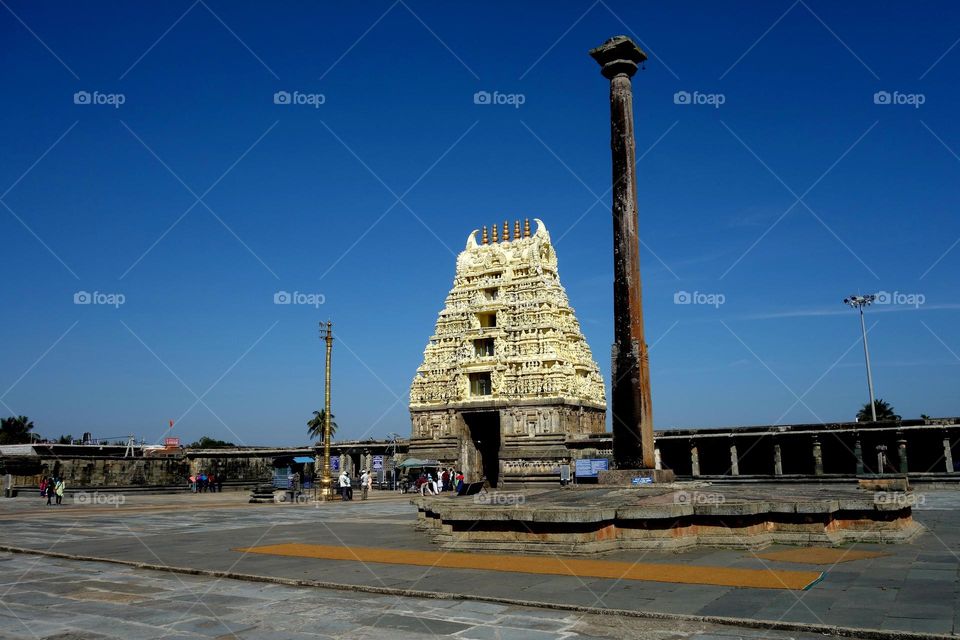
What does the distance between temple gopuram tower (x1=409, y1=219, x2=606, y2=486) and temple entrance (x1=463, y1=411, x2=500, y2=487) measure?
7cm

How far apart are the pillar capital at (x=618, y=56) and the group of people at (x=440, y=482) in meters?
23.0

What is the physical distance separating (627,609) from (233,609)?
13.6 feet

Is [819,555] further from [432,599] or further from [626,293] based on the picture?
[626,293]

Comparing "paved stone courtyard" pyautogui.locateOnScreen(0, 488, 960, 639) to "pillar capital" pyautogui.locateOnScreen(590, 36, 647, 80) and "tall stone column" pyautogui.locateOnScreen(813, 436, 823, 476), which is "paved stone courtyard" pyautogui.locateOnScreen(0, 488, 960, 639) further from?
"tall stone column" pyautogui.locateOnScreen(813, 436, 823, 476)

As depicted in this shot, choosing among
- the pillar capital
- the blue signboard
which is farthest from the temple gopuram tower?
the pillar capital

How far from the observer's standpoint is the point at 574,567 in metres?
9.68

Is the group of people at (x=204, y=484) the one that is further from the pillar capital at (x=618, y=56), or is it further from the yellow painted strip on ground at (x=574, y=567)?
the pillar capital at (x=618, y=56)

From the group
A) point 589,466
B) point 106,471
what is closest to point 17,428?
point 106,471

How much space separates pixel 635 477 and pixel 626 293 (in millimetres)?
3730

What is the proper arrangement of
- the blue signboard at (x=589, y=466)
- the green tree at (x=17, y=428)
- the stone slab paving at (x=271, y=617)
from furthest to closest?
the green tree at (x=17, y=428) < the blue signboard at (x=589, y=466) < the stone slab paving at (x=271, y=617)

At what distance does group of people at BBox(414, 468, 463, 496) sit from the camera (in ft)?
116

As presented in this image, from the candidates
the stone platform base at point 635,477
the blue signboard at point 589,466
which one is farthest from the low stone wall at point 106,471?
the stone platform base at point 635,477

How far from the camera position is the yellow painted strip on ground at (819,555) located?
9.69m

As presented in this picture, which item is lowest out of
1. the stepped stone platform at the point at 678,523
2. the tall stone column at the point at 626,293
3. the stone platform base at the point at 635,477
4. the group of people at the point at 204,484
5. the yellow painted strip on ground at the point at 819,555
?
the group of people at the point at 204,484
